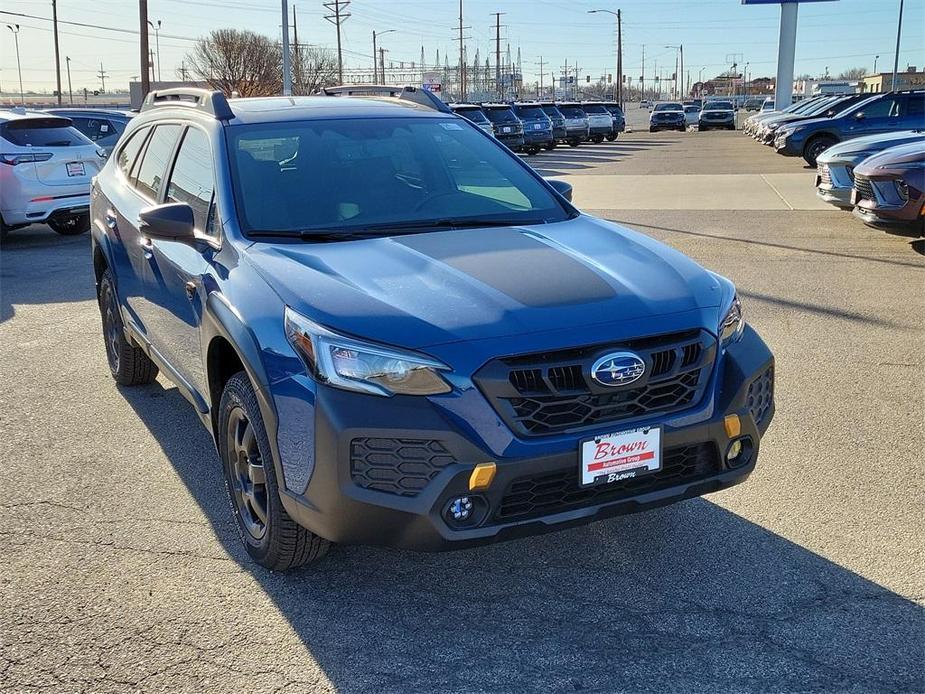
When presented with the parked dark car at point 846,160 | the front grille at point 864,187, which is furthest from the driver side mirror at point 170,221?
the parked dark car at point 846,160

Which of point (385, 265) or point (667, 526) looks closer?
point (385, 265)

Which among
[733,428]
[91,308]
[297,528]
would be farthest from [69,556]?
[91,308]

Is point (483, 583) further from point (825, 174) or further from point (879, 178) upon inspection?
point (825, 174)

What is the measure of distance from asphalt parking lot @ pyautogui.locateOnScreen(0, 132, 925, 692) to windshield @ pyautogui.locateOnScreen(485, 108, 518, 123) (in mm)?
24956

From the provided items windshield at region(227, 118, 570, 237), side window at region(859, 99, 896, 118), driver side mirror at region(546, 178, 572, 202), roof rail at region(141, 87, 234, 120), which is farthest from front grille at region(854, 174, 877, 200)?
side window at region(859, 99, 896, 118)

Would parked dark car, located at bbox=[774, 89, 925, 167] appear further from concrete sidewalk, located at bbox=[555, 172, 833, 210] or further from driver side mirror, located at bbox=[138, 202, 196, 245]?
driver side mirror, located at bbox=[138, 202, 196, 245]

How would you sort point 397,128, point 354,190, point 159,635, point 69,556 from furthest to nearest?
point 397,128, point 354,190, point 69,556, point 159,635

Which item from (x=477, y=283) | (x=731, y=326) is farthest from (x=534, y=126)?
(x=477, y=283)

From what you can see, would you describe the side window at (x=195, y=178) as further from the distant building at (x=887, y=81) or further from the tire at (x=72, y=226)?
the distant building at (x=887, y=81)

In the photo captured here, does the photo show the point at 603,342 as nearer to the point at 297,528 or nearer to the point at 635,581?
the point at 635,581

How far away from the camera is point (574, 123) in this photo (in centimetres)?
3672

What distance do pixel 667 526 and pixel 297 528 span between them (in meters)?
1.57

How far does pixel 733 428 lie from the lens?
10.9ft

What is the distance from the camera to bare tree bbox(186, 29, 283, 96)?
58875 mm
